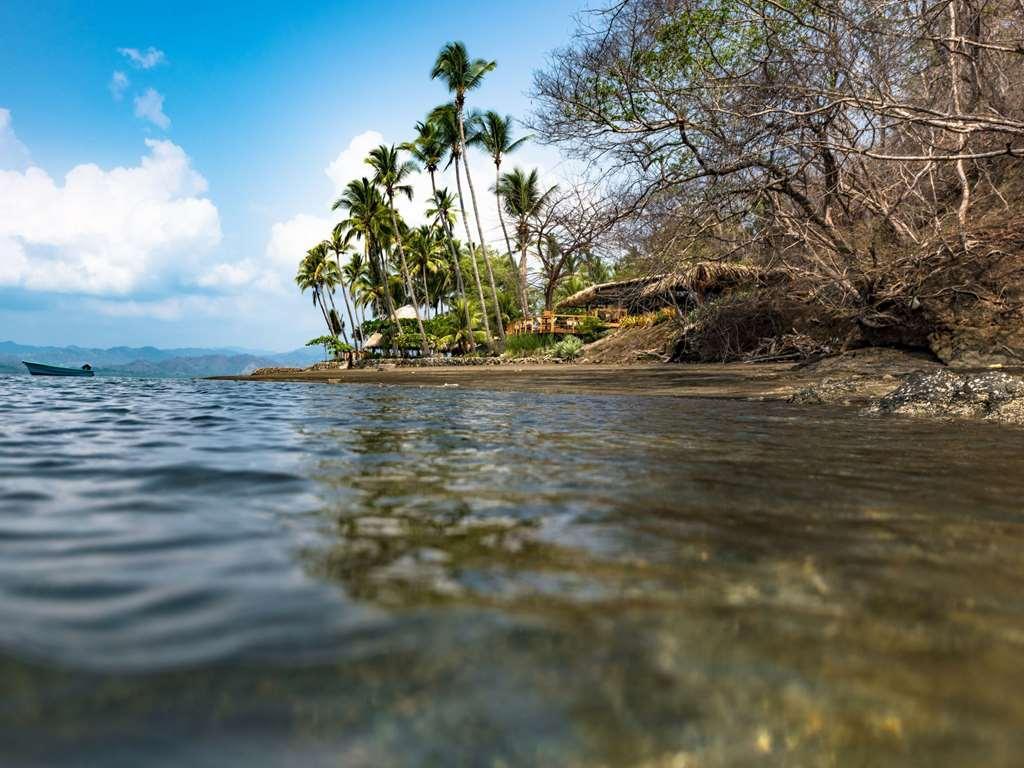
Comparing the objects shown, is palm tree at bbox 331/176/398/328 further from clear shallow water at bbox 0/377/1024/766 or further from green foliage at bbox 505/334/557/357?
clear shallow water at bbox 0/377/1024/766

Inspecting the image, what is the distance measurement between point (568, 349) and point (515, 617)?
22175 mm

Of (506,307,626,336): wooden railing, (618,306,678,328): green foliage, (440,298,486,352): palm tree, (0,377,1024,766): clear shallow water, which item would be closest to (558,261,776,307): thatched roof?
(618,306,678,328): green foliage

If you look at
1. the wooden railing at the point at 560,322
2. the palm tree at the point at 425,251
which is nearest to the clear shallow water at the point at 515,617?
the wooden railing at the point at 560,322

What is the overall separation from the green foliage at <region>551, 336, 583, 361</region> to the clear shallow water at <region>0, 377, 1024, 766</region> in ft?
65.4

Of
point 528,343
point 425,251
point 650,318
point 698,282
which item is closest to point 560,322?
point 528,343

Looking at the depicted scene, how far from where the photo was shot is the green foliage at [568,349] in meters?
22.9

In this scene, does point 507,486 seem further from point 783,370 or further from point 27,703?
point 783,370

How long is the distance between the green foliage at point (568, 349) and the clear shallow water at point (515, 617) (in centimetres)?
1993

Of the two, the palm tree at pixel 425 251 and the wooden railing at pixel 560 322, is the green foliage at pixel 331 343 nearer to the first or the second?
the palm tree at pixel 425 251

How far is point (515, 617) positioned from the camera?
1317 mm

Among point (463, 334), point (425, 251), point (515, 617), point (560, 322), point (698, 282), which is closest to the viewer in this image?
point (515, 617)

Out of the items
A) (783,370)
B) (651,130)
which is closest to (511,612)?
(651,130)

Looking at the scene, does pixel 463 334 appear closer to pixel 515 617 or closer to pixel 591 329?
pixel 591 329

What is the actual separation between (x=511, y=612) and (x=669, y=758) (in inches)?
20.5
